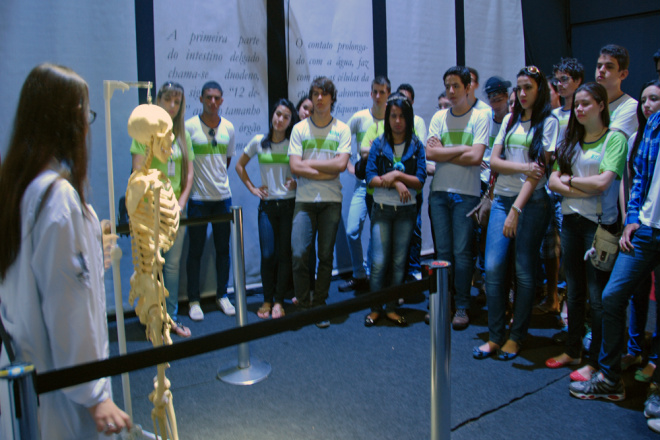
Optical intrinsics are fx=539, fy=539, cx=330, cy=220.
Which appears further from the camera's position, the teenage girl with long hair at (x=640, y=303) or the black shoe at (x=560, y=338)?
the black shoe at (x=560, y=338)

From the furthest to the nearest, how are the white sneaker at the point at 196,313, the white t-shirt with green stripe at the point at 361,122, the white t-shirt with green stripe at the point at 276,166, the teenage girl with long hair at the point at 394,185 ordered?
1. the white t-shirt with green stripe at the point at 361,122
2. the white t-shirt with green stripe at the point at 276,166
3. the white sneaker at the point at 196,313
4. the teenage girl with long hair at the point at 394,185

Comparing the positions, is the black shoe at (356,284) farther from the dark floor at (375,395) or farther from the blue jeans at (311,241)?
the dark floor at (375,395)

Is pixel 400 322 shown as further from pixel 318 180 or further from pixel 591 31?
pixel 591 31

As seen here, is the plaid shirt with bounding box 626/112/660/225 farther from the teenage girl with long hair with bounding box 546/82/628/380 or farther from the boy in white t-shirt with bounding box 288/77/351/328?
the boy in white t-shirt with bounding box 288/77/351/328

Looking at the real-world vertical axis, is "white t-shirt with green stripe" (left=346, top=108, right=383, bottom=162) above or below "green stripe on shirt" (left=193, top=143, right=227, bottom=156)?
above

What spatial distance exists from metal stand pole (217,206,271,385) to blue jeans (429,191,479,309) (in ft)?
4.62

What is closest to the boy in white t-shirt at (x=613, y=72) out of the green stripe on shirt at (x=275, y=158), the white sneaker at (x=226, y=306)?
the green stripe on shirt at (x=275, y=158)

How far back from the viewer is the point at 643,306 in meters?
2.95

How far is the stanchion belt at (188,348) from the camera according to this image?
1.20 m

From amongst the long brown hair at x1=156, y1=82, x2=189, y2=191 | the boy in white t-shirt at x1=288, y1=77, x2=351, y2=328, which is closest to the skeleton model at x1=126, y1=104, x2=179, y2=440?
the long brown hair at x1=156, y1=82, x2=189, y2=191

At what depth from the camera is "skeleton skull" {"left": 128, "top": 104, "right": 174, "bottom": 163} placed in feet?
6.02

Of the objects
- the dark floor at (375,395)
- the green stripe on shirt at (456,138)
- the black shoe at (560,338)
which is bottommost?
the dark floor at (375,395)

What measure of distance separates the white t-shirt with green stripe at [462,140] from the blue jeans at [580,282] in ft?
2.59

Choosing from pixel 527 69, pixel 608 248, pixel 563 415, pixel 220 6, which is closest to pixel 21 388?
pixel 563 415
